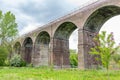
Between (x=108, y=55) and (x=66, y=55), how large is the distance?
2268cm

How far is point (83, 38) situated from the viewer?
27.5m

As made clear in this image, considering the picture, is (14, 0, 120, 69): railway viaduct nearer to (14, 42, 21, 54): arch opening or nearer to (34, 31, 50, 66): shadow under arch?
(34, 31, 50, 66): shadow under arch

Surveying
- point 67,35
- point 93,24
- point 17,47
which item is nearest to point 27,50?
point 17,47

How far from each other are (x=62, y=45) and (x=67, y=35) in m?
2.04

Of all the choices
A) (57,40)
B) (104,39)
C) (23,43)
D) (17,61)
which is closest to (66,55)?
(57,40)

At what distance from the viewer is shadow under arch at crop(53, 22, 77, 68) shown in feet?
111

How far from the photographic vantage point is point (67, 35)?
116 ft

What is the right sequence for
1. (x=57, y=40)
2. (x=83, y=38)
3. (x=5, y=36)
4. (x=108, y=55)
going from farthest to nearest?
(x=5, y=36)
(x=57, y=40)
(x=83, y=38)
(x=108, y=55)

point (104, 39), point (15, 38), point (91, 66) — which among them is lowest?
point (91, 66)

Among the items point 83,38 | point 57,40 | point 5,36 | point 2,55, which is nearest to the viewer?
point 83,38

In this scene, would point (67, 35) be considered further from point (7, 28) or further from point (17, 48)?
point (17, 48)

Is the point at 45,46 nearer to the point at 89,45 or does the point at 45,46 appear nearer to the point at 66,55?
the point at 66,55

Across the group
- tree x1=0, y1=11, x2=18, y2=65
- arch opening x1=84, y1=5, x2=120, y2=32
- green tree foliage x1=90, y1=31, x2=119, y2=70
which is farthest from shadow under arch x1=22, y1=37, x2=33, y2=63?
green tree foliage x1=90, y1=31, x2=119, y2=70

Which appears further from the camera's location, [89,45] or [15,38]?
[15,38]
